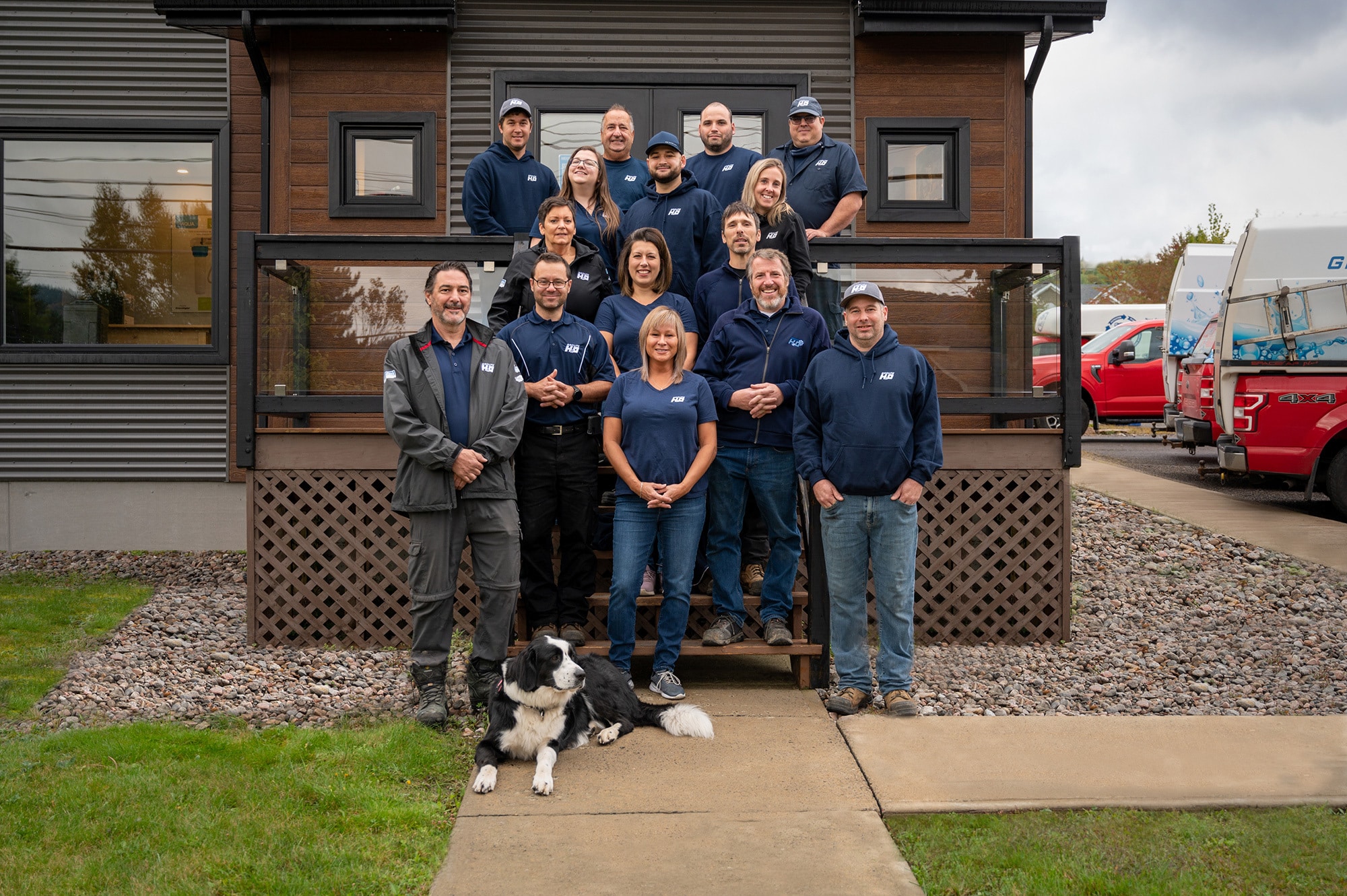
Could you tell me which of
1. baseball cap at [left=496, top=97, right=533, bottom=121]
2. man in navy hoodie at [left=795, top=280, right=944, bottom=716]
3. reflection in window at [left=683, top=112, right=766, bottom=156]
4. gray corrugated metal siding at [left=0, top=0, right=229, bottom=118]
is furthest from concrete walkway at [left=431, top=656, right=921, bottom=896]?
gray corrugated metal siding at [left=0, top=0, right=229, bottom=118]

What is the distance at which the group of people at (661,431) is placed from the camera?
5.05 m

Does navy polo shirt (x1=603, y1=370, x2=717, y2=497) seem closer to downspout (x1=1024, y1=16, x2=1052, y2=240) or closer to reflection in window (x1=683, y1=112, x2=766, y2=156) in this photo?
reflection in window (x1=683, y1=112, x2=766, y2=156)

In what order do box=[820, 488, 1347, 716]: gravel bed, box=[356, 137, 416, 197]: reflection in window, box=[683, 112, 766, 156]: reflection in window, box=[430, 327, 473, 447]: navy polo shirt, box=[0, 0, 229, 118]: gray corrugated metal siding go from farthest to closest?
box=[0, 0, 229, 118]: gray corrugated metal siding, box=[683, 112, 766, 156]: reflection in window, box=[356, 137, 416, 197]: reflection in window, box=[820, 488, 1347, 716]: gravel bed, box=[430, 327, 473, 447]: navy polo shirt

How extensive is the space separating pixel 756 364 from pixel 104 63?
286 inches

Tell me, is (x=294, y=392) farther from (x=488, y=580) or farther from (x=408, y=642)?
(x=488, y=580)

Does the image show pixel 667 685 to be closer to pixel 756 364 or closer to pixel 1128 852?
pixel 756 364

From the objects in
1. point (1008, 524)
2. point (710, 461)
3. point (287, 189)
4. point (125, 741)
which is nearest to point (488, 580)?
point (710, 461)

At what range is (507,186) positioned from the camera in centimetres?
682

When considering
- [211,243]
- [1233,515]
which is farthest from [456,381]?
[1233,515]

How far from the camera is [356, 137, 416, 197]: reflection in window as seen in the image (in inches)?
352

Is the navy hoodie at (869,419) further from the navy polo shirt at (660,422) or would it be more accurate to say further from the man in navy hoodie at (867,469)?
the navy polo shirt at (660,422)

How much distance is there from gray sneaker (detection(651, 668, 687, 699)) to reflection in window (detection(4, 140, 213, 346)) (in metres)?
6.18

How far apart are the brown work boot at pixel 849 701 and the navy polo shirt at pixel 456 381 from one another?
2.10 meters

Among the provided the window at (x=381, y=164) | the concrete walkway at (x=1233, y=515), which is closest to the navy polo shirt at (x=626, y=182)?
the window at (x=381, y=164)
